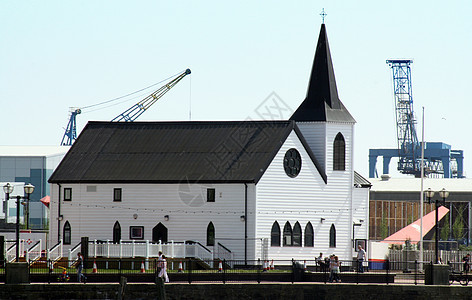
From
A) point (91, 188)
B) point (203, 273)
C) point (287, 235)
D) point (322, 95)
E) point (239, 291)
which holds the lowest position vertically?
point (239, 291)

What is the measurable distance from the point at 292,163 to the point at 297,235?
13.7 ft

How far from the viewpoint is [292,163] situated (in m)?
61.6

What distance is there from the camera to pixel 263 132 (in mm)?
62438

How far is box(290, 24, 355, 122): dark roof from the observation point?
64062mm

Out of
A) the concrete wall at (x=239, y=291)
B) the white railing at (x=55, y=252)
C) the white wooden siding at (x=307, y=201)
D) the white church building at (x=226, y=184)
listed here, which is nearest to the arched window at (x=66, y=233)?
the white church building at (x=226, y=184)

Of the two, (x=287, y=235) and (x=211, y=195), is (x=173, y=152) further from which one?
(x=287, y=235)

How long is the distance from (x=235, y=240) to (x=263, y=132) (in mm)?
6935

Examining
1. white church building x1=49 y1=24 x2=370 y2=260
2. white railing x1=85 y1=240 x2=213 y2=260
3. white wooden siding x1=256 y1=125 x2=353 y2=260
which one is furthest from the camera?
white wooden siding x1=256 y1=125 x2=353 y2=260

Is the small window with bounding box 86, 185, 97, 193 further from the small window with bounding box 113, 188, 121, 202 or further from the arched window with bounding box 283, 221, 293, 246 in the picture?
the arched window with bounding box 283, 221, 293, 246

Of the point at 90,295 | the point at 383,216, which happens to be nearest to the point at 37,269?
the point at 90,295

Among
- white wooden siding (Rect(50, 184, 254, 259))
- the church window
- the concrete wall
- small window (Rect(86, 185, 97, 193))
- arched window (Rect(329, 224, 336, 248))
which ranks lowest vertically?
the concrete wall

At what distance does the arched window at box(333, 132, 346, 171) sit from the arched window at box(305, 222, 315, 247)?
13.9 feet

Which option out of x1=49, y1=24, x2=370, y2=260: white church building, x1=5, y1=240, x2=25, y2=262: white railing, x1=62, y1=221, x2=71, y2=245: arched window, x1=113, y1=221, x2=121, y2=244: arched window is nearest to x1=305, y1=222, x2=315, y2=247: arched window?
x1=49, y1=24, x2=370, y2=260: white church building

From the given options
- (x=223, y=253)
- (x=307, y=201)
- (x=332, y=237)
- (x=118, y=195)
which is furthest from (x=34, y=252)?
(x=332, y=237)
